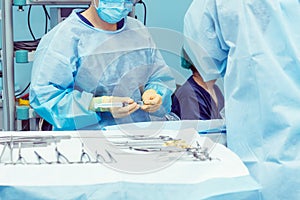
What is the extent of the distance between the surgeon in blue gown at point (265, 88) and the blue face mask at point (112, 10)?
0.61m

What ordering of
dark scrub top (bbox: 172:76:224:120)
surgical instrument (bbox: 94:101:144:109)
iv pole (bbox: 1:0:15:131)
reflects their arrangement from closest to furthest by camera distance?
1. surgical instrument (bbox: 94:101:144:109)
2. dark scrub top (bbox: 172:76:224:120)
3. iv pole (bbox: 1:0:15:131)

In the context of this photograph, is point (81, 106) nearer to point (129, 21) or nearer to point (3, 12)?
point (129, 21)

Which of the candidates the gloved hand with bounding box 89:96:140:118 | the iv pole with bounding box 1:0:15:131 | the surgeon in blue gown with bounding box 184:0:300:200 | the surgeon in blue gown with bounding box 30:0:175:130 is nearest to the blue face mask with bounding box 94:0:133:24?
the surgeon in blue gown with bounding box 30:0:175:130

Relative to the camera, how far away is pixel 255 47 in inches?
34.9

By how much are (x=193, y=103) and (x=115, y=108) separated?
367 mm

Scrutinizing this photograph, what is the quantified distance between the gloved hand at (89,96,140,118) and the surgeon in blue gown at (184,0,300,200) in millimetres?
463

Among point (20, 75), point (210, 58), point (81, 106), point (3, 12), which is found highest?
point (210, 58)

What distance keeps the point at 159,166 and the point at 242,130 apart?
0.20 metres

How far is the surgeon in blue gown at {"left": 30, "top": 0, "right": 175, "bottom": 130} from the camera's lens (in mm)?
1382

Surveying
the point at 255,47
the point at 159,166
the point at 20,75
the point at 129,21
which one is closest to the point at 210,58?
the point at 255,47

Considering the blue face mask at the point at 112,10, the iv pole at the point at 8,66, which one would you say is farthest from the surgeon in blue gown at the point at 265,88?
the iv pole at the point at 8,66

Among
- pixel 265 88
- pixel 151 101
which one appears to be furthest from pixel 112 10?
pixel 265 88

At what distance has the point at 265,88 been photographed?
0.88 m

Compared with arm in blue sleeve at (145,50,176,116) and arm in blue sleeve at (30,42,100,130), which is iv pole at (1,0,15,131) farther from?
arm in blue sleeve at (145,50,176,116)
